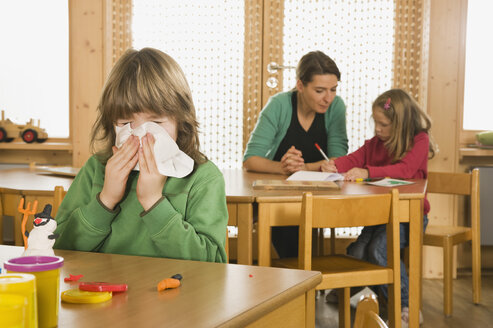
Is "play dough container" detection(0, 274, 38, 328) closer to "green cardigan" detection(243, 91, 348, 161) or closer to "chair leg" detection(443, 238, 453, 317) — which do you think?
"green cardigan" detection(243, 91, 348, 161)

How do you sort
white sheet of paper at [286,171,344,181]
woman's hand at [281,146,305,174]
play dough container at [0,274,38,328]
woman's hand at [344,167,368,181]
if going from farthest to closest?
1. woman's hand at [281,146,305,174]
2. woman's hand at [344,167,368,181]
3. white sheet of paper at [286,171,344,181]
4. play dough container at [0,274,38,328]

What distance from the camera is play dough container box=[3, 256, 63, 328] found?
0.61 m

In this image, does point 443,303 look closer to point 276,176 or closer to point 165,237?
point 276,176

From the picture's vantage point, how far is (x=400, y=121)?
263 cm

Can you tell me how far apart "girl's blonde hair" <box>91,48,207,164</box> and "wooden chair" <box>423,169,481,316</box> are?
1893 mm

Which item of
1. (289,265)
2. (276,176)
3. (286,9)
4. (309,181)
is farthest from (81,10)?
(289,265)

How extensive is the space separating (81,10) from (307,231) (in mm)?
2476

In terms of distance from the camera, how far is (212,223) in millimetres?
1154

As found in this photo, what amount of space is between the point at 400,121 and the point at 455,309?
0.99m

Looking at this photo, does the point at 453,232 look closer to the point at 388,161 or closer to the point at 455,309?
the point at 455,309

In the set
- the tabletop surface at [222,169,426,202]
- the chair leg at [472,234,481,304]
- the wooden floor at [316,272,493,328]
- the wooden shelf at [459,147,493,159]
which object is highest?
the wooden shelf at [459,147,493,159]

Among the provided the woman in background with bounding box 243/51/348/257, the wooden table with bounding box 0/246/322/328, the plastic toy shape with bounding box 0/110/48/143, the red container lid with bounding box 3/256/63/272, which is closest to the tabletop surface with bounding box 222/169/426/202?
the woman in background with bounding box 243/51/348/257

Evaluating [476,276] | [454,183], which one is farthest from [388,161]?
[476,276]

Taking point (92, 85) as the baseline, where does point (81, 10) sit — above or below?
above
